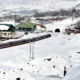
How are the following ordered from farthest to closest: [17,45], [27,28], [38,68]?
[27,28], [17,45], [38,68]

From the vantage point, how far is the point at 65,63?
20.9m

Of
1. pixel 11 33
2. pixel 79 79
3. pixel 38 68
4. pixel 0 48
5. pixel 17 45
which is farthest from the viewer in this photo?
pixel 11 33

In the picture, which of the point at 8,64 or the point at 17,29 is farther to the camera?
the point at 17,29

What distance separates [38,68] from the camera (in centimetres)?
1850

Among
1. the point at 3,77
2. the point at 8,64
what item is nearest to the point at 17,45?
the point at 8,64

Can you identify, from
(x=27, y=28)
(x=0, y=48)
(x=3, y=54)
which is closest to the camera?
(x=3, y=54)

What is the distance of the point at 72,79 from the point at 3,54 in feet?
58.4

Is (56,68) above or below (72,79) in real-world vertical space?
below

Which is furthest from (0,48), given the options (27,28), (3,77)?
(27,28)

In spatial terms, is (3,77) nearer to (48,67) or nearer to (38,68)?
(38,68)

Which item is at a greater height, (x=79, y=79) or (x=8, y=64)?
(x=79, y=79)

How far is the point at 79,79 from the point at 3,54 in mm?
18361

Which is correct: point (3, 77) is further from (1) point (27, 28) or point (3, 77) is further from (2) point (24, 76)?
(1) point (27, 28)

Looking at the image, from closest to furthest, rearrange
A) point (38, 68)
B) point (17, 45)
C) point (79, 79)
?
point (79, 79)
point (38, 68)
point (17, 45)
